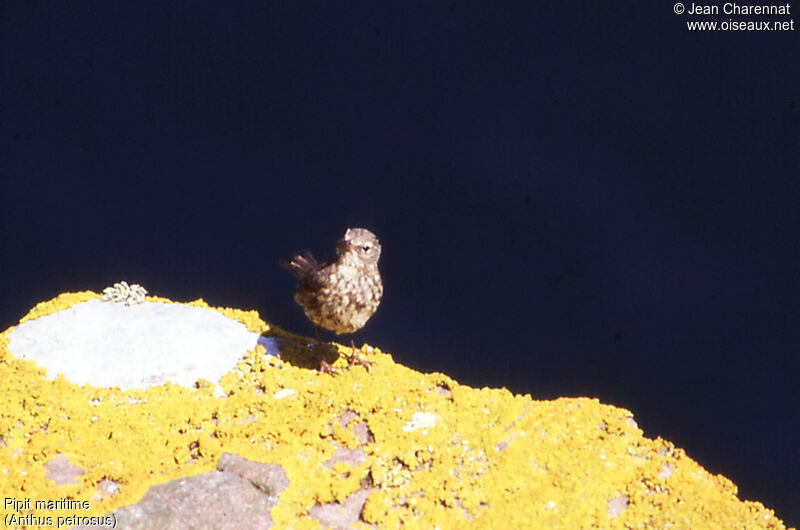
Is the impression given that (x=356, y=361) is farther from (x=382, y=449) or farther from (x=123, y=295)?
(x=123, y=295)

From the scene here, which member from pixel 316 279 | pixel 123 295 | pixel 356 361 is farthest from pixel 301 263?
pixel 123 295

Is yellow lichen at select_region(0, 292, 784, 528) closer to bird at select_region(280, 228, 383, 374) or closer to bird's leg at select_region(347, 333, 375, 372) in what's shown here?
bird's leg at select_region(347, 333, 375, 372)

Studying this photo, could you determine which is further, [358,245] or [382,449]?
[358,245]

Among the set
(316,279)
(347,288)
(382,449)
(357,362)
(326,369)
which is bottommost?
(382,449)

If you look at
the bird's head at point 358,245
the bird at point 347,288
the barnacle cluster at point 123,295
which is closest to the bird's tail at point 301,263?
the bird at point 347,288

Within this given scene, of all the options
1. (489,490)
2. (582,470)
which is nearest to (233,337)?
(489,490)

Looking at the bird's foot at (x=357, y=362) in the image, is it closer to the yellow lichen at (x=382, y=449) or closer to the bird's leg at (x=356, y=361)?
the bird's leg at (x=356, y=361)


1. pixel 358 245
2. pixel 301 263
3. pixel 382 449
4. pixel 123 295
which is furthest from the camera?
pixel 301 263

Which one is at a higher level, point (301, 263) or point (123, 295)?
point (301, 263)
